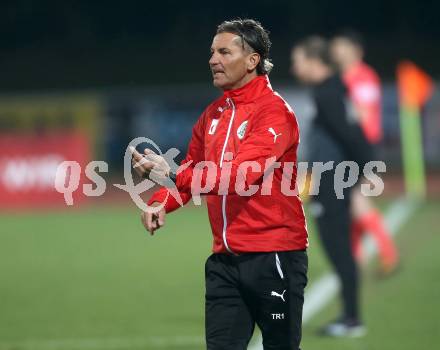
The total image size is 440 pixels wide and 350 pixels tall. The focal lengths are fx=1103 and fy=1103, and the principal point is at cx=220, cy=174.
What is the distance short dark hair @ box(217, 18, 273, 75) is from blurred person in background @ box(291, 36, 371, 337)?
9.75 ft

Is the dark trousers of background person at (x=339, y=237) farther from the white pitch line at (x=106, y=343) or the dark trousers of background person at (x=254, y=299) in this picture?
the dark trousers of background person at (x=254, y=299)

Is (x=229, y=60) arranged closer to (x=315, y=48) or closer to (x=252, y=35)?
(x=252, y=35)

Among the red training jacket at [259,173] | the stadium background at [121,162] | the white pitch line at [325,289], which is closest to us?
the red training jacket at [259,173]

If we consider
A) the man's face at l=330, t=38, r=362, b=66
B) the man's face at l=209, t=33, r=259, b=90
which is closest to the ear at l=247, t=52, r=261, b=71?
the man's face at l=209, t=33, r=259, b=90

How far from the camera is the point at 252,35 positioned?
5012 mm

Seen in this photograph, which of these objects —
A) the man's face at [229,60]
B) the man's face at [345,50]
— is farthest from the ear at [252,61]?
the man's face at [345,50]

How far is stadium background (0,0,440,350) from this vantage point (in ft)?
28.6

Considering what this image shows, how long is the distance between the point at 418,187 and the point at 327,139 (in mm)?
13546

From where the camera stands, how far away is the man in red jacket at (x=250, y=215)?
4945 millimetres

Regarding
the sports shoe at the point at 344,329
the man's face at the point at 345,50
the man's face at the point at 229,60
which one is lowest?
the sports shoe at the point at 344,329

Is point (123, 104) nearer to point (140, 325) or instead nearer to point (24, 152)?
point (24, 152)

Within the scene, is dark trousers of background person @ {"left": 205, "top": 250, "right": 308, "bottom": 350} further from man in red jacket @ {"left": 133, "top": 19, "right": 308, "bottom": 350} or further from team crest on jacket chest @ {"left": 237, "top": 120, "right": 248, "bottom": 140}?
team crest on jacket chest @ {"left": 237, "top": 120, "right": 248, "bottom": 140}

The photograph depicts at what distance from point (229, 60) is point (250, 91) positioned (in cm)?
17

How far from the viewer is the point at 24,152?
1966cm
